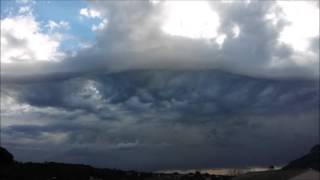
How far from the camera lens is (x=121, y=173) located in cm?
19350

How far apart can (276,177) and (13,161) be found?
89.4m

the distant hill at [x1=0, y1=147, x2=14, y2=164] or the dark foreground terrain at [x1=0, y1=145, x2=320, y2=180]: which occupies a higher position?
the distant hill at [x1=0, y1=147, x2=14, y2=164]

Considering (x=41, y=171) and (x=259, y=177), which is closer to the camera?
(x=259, y=177)

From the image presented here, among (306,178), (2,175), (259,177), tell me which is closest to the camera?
(306,178)

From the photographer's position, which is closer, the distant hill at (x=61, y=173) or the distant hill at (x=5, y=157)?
the distant hill at (x=61, y=173)

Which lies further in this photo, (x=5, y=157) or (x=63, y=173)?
(x=5, y=157)

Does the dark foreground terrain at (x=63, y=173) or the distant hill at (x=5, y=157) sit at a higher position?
the distant hill at (x=5, y=157)

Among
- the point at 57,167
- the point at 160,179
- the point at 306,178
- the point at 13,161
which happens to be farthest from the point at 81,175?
the point at 306,178

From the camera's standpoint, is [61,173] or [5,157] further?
[5,157]

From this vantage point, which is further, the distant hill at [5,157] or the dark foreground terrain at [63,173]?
the distant hill at [5,157]

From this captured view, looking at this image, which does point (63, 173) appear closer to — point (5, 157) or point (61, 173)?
point (61, 173)

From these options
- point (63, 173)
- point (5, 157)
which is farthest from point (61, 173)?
point (5, 157)

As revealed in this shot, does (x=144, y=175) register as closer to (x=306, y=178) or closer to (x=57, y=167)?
(x=57, y=167)

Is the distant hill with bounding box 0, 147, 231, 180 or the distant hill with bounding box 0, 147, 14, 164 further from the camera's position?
the distant hill with bounding box 0, 147, 14, 164
